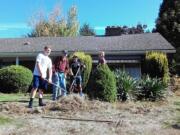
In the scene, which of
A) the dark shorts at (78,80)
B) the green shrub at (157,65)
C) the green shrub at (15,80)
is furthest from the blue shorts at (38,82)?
the green shrub at (157,65)

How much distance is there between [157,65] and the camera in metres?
21.8

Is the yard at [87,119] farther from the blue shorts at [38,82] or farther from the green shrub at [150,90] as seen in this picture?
the green shrub at [150,90]

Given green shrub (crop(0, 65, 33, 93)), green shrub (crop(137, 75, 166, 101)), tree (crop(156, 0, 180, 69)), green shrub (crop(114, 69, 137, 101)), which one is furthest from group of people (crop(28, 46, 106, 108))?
tree (crop(156, 0, 180, 69))

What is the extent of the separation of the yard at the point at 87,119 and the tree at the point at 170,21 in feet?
78.0

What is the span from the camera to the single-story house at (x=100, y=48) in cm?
2398

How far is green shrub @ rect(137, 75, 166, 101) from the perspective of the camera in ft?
49.7

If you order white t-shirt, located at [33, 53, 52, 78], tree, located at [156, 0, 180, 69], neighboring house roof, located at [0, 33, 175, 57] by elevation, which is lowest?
white t-shirt, located at [33, 53, 52, 78]

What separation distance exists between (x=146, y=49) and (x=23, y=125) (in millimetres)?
14921

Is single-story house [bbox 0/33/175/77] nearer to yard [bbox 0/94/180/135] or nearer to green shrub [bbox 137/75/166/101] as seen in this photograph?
green shrub [bbox 137/75/166/101]

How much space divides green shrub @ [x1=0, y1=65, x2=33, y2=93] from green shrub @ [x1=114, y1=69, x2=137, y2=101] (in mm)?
7341

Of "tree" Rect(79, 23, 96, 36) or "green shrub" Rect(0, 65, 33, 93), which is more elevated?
"tree" Rect(79, 23, 96, 36)

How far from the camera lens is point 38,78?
12.4 meters

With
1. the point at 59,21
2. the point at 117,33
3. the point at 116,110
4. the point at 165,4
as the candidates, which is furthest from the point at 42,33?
the point at 116,110

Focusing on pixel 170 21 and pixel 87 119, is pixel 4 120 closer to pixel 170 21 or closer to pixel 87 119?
pixel 87 119
